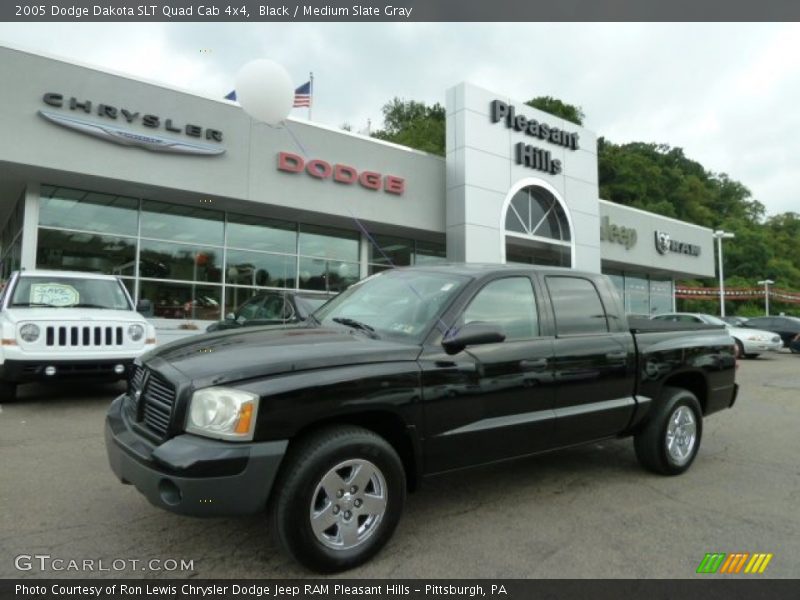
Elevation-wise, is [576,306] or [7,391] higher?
[576,306]

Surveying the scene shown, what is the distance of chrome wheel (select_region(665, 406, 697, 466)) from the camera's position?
15.3ft

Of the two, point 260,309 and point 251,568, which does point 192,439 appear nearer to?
point 251,568

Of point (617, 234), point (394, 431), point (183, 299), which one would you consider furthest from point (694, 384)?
point (617, 234)

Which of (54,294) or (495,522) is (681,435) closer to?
(495,522)

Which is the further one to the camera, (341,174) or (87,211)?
(341,174)

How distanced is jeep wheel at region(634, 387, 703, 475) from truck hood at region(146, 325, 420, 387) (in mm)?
2466

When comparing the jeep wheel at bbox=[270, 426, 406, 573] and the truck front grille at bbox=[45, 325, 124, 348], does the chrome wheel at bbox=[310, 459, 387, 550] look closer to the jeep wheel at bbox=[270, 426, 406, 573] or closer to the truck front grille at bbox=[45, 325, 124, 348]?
the jeep wheel at bbox=[270, 426, 406, 573]

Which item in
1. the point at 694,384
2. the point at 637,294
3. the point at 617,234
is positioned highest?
the point at 617,234

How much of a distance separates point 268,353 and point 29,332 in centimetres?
549

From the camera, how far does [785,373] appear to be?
13156mm

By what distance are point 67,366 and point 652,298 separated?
2778 centimetres

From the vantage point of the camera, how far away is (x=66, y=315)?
726 cm

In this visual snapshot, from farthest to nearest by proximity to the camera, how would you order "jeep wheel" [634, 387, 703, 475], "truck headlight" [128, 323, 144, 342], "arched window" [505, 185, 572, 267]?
"arched window" [505, 185, 572, 267] < "truck headlight" [128, 323, 144, 342] < "jeep wheel" [634, 387, 703, 475]

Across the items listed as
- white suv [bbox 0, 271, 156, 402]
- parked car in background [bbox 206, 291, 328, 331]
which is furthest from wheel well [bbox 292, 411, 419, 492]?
parked car in background [bbox 206, 291, 328, 331]
